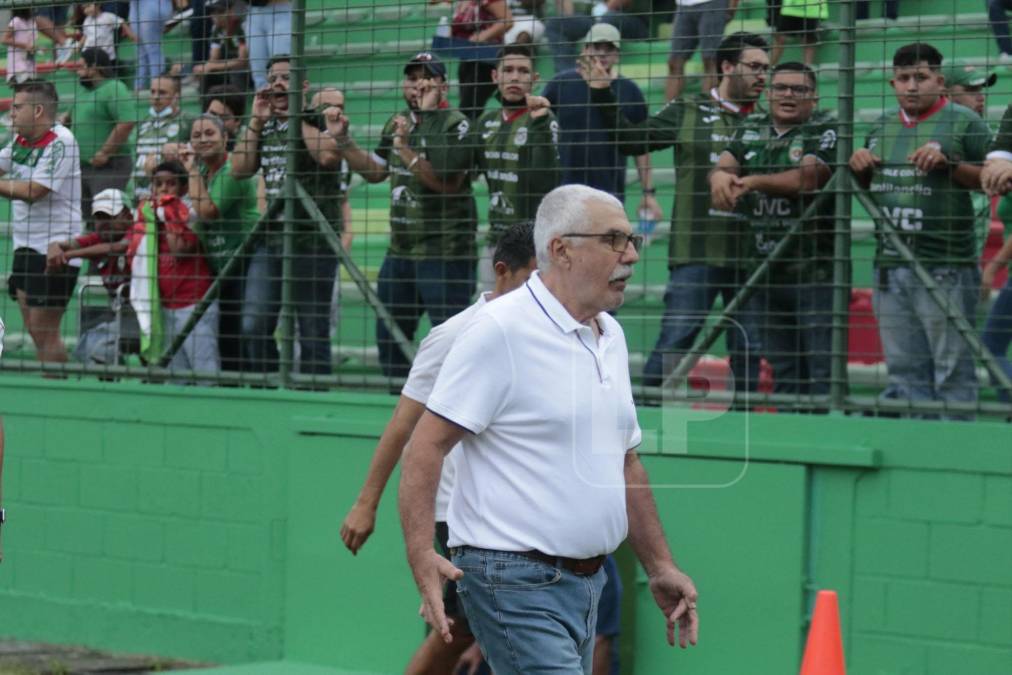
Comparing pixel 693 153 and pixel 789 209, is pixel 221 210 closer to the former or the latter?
pixel 693 153

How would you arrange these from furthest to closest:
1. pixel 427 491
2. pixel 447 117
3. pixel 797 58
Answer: pixel 447 117 < pixel 797 58 < pixel 427 491

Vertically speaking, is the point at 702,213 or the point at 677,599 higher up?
the point at 702,213

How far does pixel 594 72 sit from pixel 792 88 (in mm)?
1002

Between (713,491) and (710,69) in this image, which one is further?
(710,69)

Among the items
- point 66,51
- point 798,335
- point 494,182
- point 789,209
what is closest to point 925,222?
point 789,209

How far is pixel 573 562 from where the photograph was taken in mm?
4535

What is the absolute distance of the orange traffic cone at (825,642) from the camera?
18.9ft

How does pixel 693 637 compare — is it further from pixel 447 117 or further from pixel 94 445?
pixel 94 445

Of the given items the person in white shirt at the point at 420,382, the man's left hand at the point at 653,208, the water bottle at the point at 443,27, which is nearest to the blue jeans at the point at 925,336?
the man's left hand at the point at 653,208

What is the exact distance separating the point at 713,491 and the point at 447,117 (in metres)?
2.27

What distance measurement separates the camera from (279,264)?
28.1ft

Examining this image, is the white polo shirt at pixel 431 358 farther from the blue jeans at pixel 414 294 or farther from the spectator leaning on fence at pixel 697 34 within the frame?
the spectator leaning on fence at pixel 697 34

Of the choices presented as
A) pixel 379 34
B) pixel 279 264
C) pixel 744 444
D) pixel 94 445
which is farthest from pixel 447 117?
pixel 94 445

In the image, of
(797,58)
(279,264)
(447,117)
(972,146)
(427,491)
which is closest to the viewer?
(427,491)
